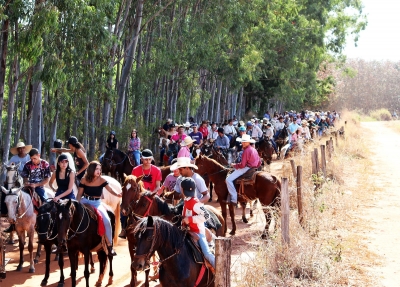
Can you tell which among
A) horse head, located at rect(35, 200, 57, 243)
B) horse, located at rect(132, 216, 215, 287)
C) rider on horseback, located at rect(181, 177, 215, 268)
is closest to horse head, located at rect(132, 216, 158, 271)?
horse, located at rect(132, 216, 215, 287)

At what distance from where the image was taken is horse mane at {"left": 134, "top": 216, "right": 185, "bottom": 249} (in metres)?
7.29

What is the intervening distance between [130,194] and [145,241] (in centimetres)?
282

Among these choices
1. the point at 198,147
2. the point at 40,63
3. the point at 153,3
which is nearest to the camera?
the point at 40,63

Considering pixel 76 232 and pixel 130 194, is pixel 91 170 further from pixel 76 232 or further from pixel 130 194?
pixel 76 232

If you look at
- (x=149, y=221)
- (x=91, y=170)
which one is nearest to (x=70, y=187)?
(x=91, y=170)

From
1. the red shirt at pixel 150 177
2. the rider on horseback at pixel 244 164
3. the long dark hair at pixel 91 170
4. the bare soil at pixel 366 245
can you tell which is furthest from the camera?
the rider on horseback at pixel 244 164

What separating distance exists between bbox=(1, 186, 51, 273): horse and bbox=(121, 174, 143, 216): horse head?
8.68 ft

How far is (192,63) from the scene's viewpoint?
30312mm

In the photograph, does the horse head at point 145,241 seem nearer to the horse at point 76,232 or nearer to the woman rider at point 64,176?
the horse at point 76,232

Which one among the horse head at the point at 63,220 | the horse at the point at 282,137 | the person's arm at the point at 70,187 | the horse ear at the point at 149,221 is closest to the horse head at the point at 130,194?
the horse head at the point at 63,220

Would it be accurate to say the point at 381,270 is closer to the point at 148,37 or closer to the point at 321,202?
the point at 321,202

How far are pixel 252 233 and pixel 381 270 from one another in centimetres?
394

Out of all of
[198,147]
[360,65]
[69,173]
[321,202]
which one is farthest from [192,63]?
[360,65]

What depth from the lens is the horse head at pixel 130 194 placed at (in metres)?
9.81
